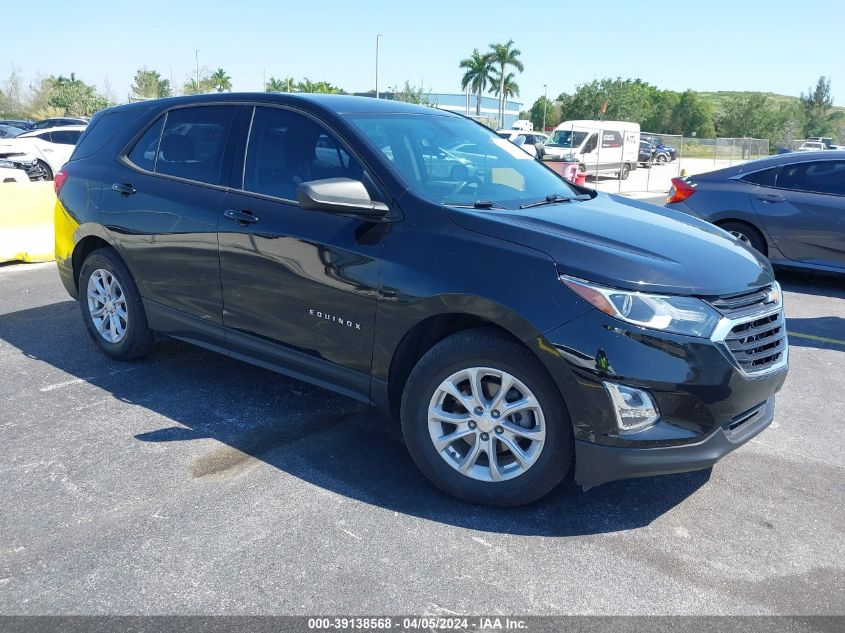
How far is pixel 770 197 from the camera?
832 centimetres

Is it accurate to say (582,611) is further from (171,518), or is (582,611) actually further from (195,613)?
(171,518)

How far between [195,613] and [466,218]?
1943mm

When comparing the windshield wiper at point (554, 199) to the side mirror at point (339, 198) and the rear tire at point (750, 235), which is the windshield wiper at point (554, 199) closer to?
the side mirror at point (339, 198)

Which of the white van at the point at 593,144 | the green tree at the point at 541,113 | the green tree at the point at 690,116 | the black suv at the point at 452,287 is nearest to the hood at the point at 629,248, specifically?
the black suv at the point at 452,287

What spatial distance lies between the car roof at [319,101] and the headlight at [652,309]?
176 cm

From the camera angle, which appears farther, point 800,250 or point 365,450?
point 800,250

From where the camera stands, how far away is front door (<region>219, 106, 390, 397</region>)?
361 centimetres

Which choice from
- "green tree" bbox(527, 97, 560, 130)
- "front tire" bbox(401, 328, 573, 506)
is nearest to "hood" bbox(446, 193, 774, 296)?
"front tire" bbox(401, 328, 573, 506)

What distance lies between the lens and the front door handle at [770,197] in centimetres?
826

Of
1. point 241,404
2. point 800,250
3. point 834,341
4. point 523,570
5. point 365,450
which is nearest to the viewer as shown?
point 523,570

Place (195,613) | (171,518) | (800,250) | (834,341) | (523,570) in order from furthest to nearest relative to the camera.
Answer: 1. (800,250)
2. (834,341)
3. (171,518)
4. (523,570)
5. (195,613)

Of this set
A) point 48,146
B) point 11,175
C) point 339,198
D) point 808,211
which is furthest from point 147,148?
point 48,146

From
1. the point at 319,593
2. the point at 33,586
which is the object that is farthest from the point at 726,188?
the point at 33,586

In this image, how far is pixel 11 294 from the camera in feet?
23.4
